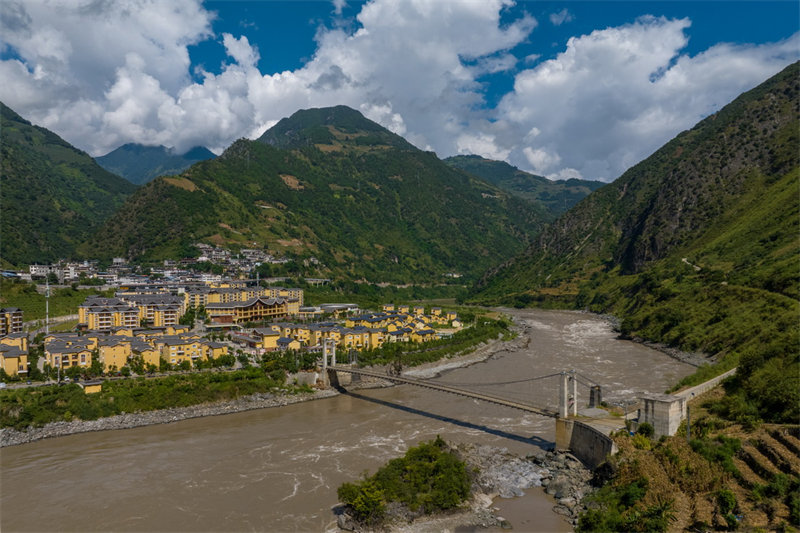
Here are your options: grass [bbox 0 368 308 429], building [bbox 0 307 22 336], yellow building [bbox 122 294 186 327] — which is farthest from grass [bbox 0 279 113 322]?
grass [bbox 0 368 308 429]

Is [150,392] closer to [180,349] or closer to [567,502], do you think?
[180,349]

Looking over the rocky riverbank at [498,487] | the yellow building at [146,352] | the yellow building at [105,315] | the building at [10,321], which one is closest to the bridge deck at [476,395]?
the rocky riverbank at [498,487]

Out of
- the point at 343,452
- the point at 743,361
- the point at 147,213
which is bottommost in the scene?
the point at 343,452

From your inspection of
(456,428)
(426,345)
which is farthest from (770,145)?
(456,428)

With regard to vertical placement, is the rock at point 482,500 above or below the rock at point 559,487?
below

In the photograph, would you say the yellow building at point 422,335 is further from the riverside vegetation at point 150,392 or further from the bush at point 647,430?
the bush at point 647,430

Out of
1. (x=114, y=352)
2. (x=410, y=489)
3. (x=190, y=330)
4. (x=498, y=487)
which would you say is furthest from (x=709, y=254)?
(x=114, y=352)

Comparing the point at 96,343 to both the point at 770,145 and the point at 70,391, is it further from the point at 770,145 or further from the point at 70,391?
the point at 770,145
